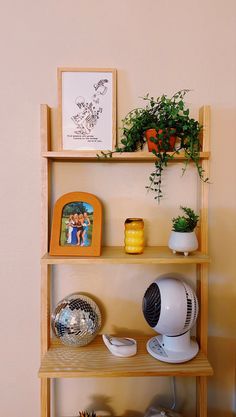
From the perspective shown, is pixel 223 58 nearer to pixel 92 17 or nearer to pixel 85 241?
pixel 92 17

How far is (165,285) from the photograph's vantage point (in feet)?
3.24

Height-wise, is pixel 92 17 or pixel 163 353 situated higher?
pixel 92 17

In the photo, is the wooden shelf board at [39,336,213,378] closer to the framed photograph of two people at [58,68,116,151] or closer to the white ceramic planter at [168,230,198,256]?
the white ceramic planter at [168,230,198,256]

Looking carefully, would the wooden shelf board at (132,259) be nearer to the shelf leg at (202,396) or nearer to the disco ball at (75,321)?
the disco ball at (75,321)

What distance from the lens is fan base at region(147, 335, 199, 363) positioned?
3.27 feet

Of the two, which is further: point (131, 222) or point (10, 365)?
point (10, 365)

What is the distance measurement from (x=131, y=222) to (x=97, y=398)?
2.44 ft

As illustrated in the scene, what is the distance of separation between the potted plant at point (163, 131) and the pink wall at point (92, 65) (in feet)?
0.31

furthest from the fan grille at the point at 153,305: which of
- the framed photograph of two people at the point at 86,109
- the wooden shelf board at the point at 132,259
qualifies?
the framed photograph of two people at the point at 86,109

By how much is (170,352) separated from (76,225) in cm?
55

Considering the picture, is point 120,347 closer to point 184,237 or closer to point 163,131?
point 184,237

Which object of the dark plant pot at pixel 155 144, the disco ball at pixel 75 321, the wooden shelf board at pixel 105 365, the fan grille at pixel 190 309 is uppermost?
the dark plant pot at pixel 155 144

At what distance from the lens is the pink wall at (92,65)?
3.68 ft

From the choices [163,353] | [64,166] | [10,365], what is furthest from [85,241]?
[10,365]
